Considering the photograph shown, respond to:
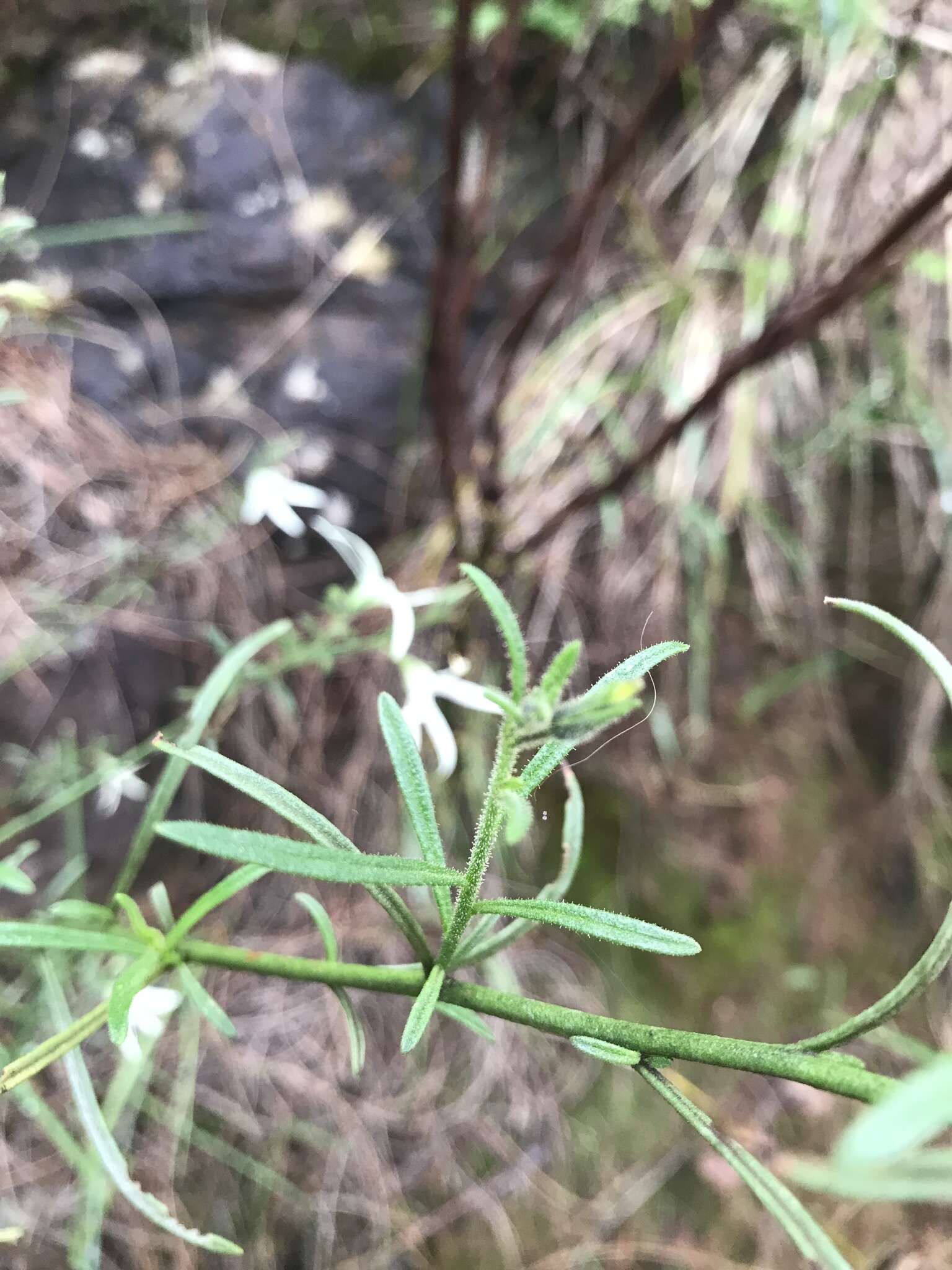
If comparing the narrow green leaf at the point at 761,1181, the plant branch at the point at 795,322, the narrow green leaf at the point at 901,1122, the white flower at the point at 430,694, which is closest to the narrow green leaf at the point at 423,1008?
the narrow green leaf at the point at 761,1181

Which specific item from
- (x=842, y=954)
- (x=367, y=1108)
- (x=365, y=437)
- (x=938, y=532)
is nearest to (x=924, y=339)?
(x=938, y=532)

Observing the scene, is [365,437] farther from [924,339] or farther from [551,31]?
[924,339]

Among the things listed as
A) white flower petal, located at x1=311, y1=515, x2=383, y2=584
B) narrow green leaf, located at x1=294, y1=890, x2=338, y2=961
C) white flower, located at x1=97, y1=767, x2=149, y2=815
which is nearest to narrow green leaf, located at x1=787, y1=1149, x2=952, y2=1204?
narrow green leaf, located at x1=294, y1=890, x2=338, y2=961

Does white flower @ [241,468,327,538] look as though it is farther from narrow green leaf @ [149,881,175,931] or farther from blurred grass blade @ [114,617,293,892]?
narrow green leaf @ [149,881,175,931]

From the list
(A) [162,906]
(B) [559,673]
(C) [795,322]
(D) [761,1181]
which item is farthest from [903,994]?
(C) [795,322]

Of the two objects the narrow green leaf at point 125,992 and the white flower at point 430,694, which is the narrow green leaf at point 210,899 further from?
the white flower at point 430,694
